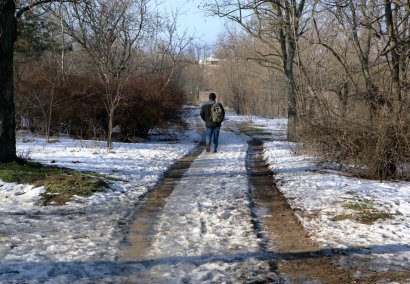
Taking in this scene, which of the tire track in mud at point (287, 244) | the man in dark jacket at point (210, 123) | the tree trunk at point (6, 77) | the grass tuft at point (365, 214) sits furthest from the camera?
the man in dark jacket at point (210, 123)

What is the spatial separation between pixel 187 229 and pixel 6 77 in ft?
16.8

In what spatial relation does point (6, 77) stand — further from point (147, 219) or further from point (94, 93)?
point (94, 93)

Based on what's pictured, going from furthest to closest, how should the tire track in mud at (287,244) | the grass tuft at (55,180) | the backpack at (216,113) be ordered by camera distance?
the backpack at (216,113) → the grass tuft at (55,180) → the tire track in mud at (287,244)

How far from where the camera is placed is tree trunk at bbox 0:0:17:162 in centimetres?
857

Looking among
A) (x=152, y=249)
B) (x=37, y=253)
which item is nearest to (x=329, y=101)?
(x=152, y=249)

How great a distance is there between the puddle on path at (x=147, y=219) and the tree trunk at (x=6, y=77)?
3092mm

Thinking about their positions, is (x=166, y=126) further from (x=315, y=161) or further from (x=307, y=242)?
(x=307, y=242)

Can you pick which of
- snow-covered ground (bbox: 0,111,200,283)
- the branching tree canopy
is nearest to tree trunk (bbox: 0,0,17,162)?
the branching tree canopy

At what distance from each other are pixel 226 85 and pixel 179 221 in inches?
2371

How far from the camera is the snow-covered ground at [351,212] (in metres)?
4.96

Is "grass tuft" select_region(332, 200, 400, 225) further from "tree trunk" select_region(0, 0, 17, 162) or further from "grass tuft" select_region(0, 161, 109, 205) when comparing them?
"tree trunk" select_region(0, 0, 17, 162)

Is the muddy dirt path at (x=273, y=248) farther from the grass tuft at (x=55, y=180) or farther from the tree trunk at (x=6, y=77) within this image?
the tree trunk at (x=6, y=77)

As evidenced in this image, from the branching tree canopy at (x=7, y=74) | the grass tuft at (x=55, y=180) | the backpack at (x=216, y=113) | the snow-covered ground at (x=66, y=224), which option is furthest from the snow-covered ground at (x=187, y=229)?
the backpack at (x=216, y=113)

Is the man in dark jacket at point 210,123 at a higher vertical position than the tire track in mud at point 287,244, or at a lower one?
higher
